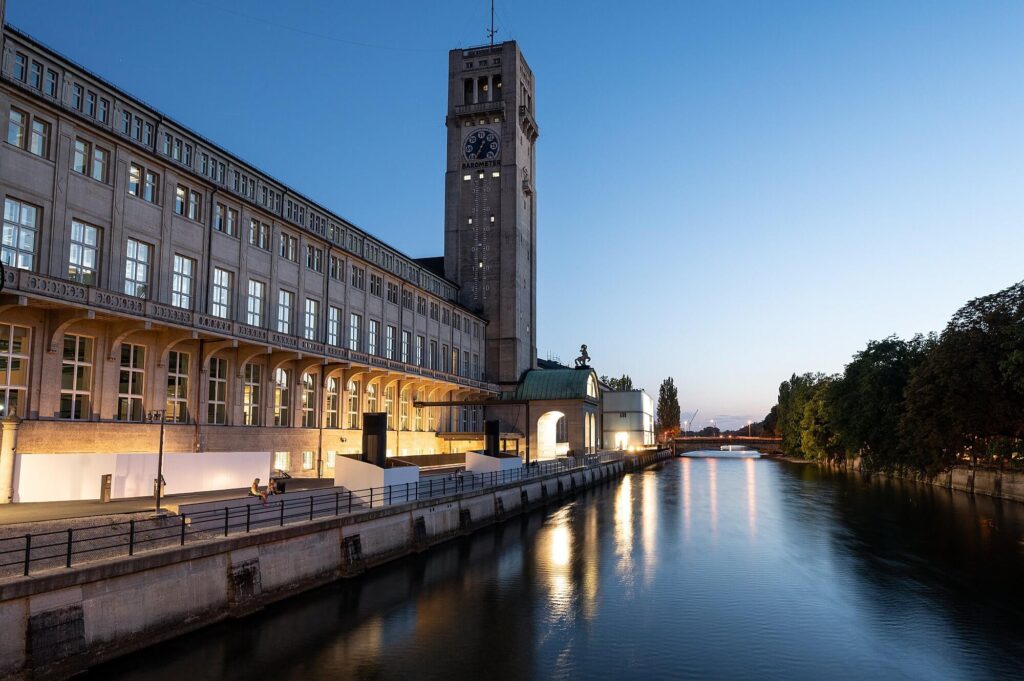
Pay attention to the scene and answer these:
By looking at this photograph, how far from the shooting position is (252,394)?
153 feet

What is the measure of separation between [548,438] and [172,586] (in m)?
78.0

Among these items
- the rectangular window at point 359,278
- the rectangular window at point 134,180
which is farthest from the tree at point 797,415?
the rectangular window at point 134,180

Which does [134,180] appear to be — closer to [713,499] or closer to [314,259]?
[314,259]

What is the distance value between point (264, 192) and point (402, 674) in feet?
139

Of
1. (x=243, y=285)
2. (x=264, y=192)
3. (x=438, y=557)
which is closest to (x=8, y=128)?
(x=243, y=285)

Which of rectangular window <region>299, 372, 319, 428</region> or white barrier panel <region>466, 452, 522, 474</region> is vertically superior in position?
rectangular window <region>299, 372, 319, 428</region>

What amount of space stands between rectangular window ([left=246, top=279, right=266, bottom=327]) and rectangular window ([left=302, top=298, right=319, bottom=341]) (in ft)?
16.6

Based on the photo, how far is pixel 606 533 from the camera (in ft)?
153

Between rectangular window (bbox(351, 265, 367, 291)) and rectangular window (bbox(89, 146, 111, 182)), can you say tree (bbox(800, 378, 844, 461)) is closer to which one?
rectangular window (bbox(351, 265, 367, 291))

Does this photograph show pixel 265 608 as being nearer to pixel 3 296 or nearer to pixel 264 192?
pixel 3 296

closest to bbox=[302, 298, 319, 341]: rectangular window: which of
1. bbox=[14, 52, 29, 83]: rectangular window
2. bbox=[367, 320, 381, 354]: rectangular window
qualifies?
bbox=[367, 320, 381, 354]: rectangular window

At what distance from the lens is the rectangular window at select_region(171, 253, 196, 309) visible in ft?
133

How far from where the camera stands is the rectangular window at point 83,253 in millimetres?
34231

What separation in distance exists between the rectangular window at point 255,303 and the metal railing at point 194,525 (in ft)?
54.8
